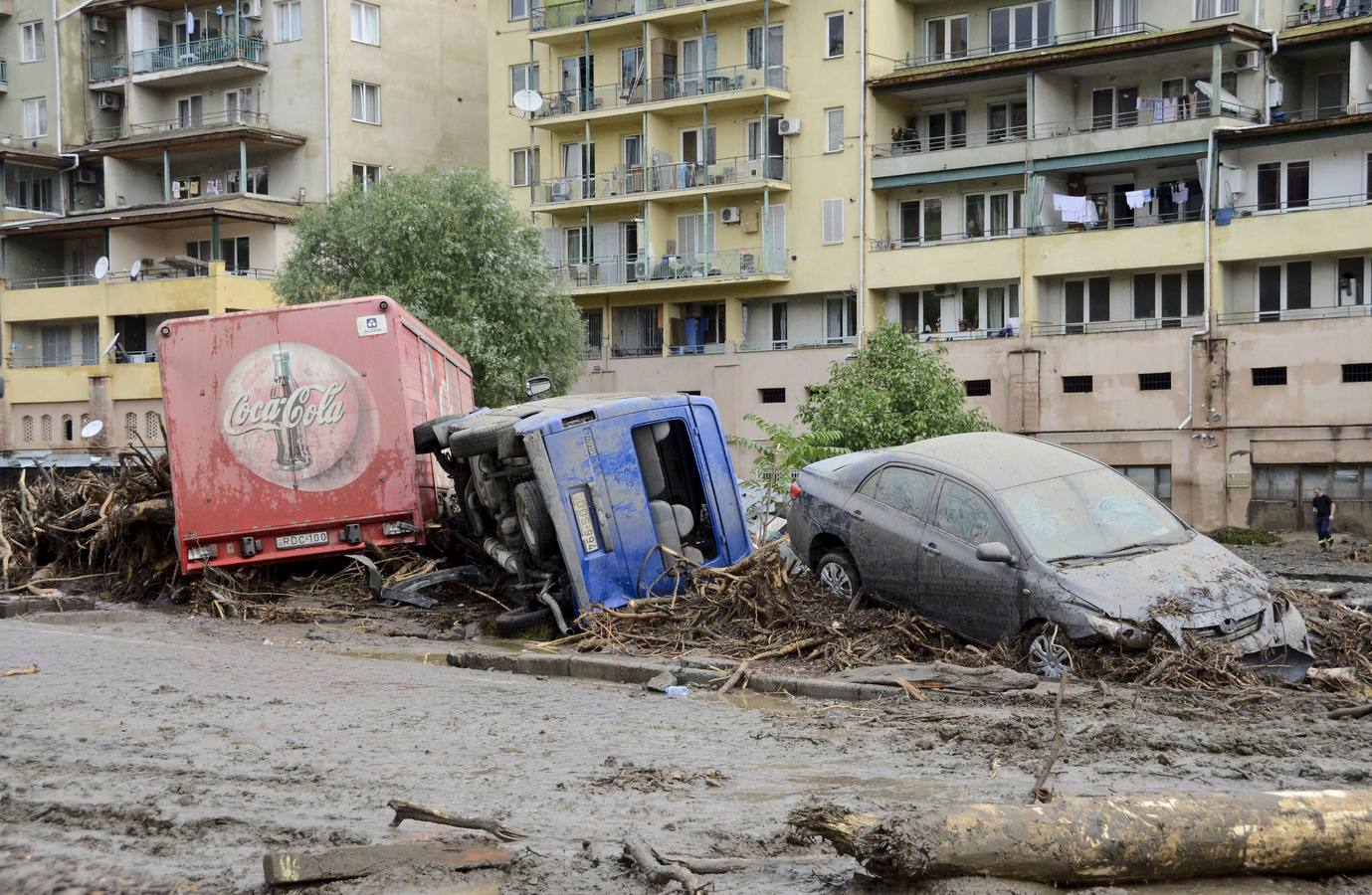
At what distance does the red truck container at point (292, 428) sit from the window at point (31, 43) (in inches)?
2244

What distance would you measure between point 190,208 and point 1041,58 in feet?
105

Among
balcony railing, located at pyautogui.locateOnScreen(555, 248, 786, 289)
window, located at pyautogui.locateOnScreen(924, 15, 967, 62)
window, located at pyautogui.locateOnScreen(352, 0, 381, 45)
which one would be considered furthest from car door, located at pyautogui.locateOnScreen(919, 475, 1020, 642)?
window, located at pyautogui.locateOnScreen(352, 0, 381, 45)

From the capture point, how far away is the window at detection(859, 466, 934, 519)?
494 inches

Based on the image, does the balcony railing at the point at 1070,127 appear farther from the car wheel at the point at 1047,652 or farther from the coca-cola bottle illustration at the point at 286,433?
the car wheel at the point at 1047,652

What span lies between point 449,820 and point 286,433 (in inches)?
442

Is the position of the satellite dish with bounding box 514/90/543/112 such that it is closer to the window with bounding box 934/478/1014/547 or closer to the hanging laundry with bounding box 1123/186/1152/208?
the hanging laundry with bounding box 1123/186/1152/208

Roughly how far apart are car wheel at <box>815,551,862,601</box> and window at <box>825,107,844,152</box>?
3816 centimetres

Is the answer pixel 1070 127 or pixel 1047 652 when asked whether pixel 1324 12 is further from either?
pixel 1047 652

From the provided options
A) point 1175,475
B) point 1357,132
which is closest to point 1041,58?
point 1357,132

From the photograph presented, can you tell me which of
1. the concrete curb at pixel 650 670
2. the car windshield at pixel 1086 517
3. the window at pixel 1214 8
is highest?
the window at pixel 1214 8

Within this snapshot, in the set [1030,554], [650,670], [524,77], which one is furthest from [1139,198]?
[650,670]

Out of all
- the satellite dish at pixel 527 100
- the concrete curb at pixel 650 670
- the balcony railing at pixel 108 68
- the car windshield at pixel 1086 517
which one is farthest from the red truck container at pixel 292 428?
the balcony railing at pixel 108 68

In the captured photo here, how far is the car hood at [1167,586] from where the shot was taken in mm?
10781

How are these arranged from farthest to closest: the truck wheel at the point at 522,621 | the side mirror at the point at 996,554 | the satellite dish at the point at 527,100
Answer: the satellite dish at the point at 527,100 → the truck wheel at the point at 522,621 → the side mirror at the point at 996,554
